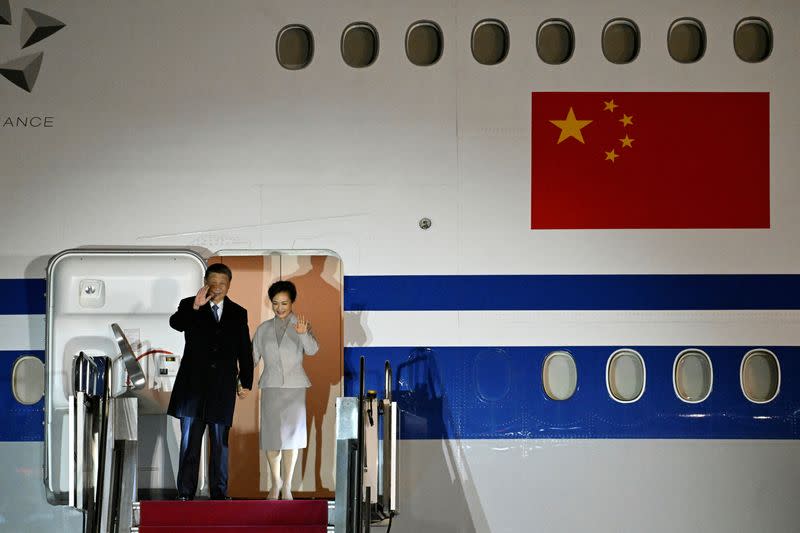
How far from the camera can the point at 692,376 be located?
295 inches

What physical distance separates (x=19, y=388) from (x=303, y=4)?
10.7ft

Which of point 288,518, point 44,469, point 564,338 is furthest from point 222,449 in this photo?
point 564,338

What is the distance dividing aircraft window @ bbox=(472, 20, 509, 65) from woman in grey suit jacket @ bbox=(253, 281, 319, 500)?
205 cm

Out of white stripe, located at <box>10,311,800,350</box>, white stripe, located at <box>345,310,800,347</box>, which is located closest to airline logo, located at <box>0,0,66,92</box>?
white stripe, located at <box>10,311,800,350</box>

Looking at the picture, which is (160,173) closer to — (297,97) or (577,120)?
(297,97)

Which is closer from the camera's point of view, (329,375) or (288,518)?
(288,518)

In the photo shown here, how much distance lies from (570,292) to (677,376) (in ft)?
3.05

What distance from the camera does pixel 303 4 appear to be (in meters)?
7.48

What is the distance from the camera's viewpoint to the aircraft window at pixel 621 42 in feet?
24.7

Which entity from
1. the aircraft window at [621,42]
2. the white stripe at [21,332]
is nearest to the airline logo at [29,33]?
the white stripe at [21,332]

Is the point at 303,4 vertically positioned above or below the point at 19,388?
above

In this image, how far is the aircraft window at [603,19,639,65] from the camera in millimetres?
7543

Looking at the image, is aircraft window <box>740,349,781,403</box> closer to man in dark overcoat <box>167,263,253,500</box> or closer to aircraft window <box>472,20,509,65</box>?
aircraft window <box>472,20,509,65</box>

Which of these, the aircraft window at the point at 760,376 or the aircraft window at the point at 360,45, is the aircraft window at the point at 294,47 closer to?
the aircraft window at the point at 360,45
